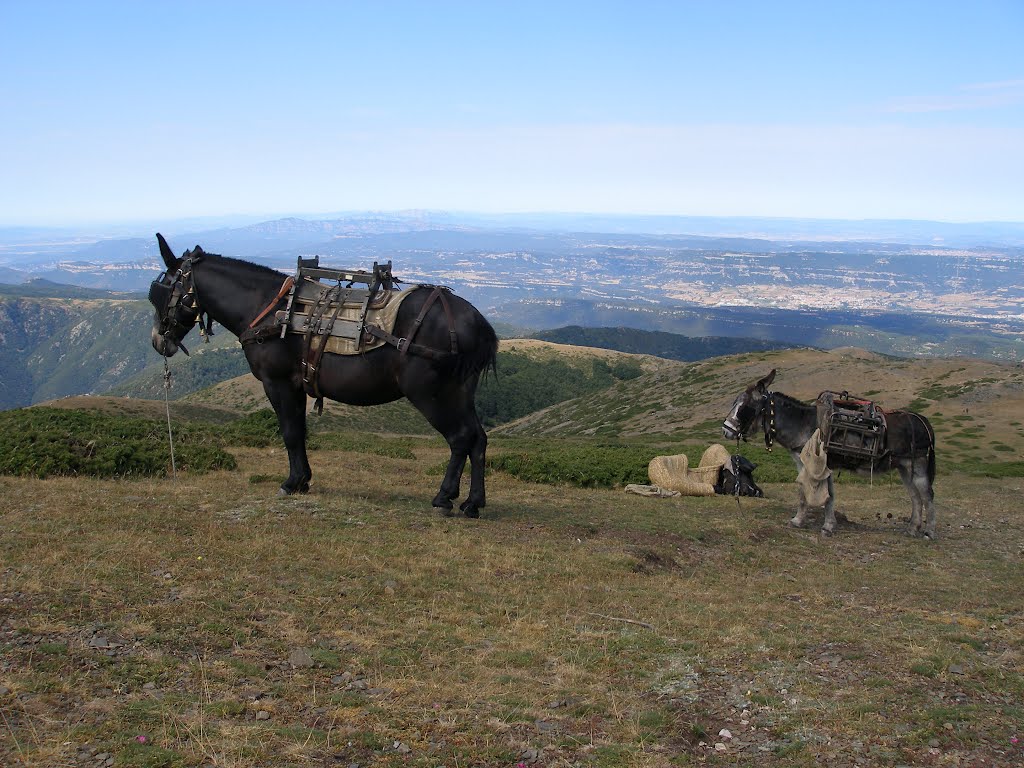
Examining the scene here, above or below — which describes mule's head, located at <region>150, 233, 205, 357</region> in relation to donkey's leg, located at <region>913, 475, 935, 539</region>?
above

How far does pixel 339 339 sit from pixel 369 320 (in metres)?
0.58

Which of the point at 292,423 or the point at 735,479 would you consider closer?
the point at 292,423

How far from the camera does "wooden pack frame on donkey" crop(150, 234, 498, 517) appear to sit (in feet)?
39.9

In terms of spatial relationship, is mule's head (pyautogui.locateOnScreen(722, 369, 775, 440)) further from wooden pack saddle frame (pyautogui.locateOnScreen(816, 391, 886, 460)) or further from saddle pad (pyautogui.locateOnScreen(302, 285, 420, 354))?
saddle pad (pyautogui.locateOnScreen(302, 285, 420, 354))

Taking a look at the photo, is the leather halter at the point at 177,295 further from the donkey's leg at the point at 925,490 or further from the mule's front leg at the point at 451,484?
the donkey's leg at the point at 925,490

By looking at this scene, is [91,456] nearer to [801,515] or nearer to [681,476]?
[681,476]

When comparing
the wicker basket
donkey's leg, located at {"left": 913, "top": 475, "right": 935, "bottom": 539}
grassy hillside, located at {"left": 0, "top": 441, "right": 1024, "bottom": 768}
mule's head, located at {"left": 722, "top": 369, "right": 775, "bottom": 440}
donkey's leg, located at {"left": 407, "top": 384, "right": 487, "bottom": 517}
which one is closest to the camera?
grassy hillside, located at {"left": 0, "top": 441, "right": 1024, "bottom": 768}

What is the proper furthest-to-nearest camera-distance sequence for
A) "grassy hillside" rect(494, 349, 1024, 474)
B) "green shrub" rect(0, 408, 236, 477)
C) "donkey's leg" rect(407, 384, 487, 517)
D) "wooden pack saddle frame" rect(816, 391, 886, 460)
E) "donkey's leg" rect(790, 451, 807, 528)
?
1. "grassy hillside" rect(494, 349, 1024, 474)
2. "donkey's leg" rect(790, 451, 807, 528)
3. "wooden pack saddle frame" rect(816, 391, 886, 460)
4. "green shrub" rect(0, 408, 236, 477)
5. "donkey's leg" rect(407, 384, 487, 517)

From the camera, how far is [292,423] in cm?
1327

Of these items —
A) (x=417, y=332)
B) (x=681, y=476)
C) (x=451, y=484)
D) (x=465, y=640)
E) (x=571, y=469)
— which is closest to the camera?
(x=465, y=640)

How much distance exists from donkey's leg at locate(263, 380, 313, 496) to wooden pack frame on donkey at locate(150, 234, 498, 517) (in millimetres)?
17

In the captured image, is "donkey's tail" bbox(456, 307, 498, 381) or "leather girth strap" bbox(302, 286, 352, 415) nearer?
"donkey's tail" bbox(456, 307, 498, 381)

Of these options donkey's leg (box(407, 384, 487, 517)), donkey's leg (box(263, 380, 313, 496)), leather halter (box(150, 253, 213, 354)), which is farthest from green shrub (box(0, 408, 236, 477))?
donkey's leg (box(407, 384, 487, 517))

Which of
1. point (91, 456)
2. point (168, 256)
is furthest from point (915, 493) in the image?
point (91, 456)
